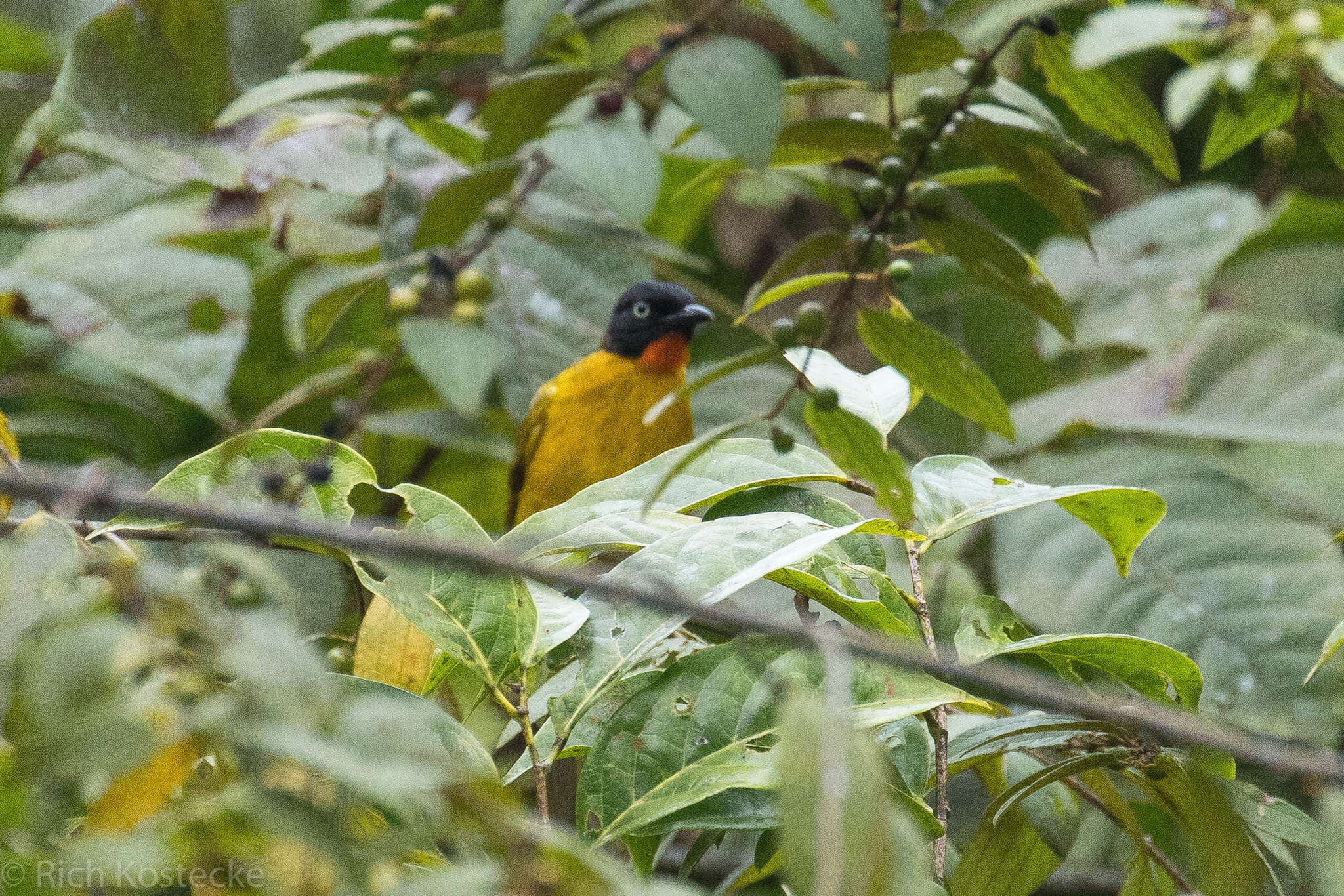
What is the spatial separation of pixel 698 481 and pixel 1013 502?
0.45 meters

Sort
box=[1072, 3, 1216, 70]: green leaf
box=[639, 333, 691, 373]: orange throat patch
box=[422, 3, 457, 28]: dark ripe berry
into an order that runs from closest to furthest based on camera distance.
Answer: box=[1072, 3, 1216, 70]: green leaf < box=[422, 3, 457, 28]: dark ripe berry < box=[639, 333, 691, 373]: orange throat patch

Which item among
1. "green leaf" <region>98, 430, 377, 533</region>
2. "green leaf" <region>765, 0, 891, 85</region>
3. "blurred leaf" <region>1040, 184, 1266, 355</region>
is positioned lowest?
"blurred leaf" <region>1040, 184, 1266, 355</region>

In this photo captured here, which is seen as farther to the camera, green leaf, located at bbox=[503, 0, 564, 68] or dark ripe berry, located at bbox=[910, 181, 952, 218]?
dark ripe berry, located at bbox=[910, 181, 952, 218]

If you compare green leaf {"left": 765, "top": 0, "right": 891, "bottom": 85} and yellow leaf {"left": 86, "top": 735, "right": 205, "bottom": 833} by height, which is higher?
green leaf {"left": 765, "top": 0, "right": 891, "bottom": 85}

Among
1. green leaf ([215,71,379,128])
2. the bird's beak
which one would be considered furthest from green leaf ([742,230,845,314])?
the bird's beak

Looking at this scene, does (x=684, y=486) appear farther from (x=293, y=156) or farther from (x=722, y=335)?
(x=722, y=335)

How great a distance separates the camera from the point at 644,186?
1268 mm

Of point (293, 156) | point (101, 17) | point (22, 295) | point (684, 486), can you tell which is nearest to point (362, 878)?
point (684, 486)

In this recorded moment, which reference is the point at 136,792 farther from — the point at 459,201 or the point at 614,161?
the point at 459,201

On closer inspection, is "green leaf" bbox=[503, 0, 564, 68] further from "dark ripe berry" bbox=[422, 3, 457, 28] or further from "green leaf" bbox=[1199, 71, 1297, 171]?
"green leaf" bbox=[1199, 71, 1297, 171]

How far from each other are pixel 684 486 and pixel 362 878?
105 cm

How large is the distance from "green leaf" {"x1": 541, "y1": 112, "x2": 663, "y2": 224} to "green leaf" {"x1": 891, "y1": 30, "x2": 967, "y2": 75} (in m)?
0.46

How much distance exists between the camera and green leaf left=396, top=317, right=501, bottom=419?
1.21 meters

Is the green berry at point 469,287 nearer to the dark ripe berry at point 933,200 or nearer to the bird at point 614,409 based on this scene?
the dark ripe berry at point 933,200
